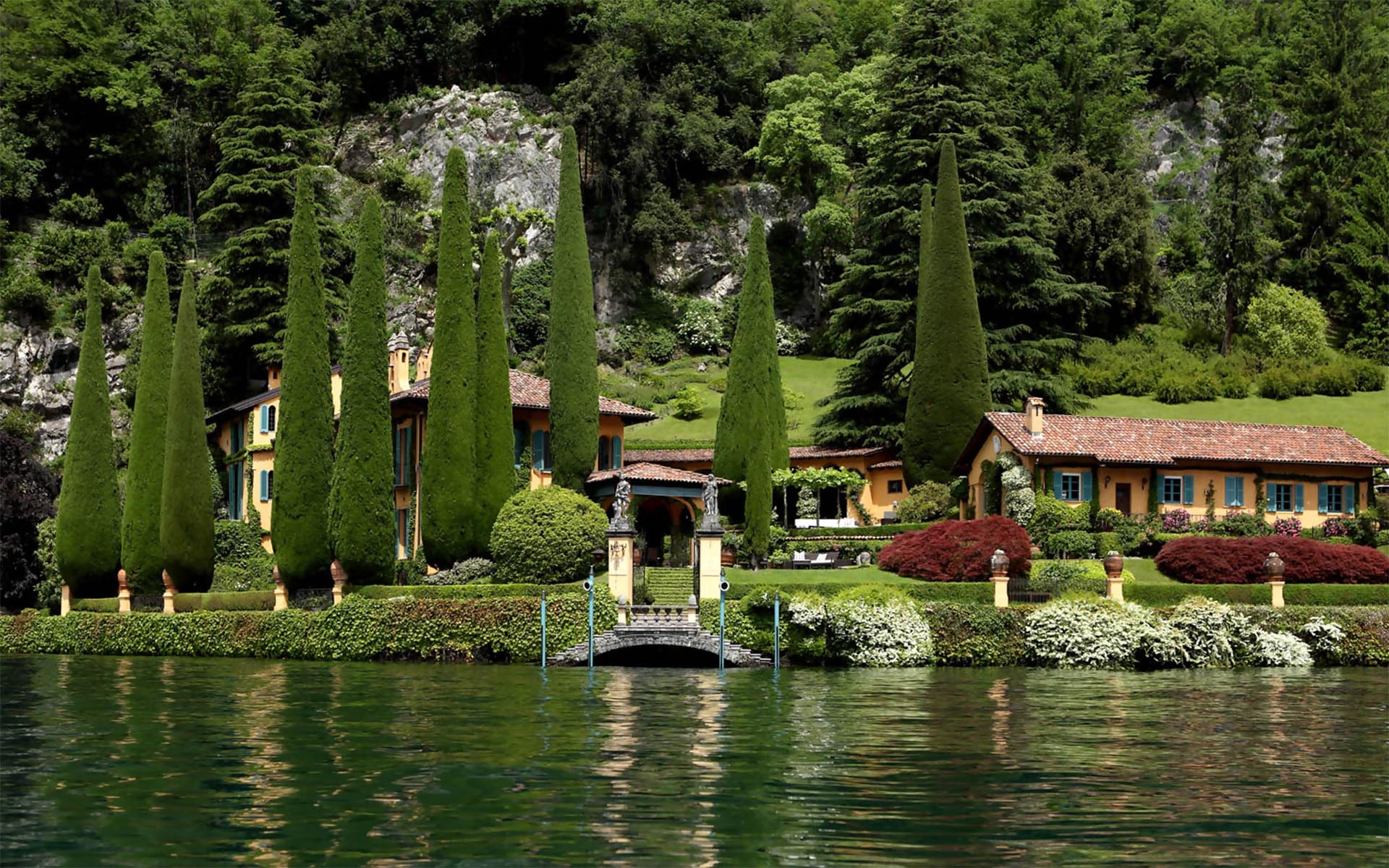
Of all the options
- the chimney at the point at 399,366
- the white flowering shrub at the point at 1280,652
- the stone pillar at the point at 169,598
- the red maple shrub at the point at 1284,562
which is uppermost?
the chimney at the point at 399,366

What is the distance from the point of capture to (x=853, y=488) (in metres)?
62.5

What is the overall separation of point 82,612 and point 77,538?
3.58m

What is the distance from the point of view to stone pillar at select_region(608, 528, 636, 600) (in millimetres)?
39781

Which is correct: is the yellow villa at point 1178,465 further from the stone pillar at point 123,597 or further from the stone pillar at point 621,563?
the stone pillar at point 123,597

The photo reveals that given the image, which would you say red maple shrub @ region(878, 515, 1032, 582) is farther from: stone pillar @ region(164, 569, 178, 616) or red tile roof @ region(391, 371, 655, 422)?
stone pillar @ region(164, 569, 178, 616)

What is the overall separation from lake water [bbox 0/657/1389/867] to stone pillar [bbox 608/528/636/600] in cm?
732

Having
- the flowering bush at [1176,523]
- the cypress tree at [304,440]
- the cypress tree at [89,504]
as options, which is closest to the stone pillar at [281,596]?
the cypress tree at [304,440]

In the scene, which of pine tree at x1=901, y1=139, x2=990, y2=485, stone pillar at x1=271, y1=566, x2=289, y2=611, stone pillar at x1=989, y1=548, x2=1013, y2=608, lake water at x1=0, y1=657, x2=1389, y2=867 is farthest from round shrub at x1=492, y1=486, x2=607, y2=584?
pine tree at x1=901, y1=139, x2=990, y2=485

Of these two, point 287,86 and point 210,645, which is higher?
point 287,86

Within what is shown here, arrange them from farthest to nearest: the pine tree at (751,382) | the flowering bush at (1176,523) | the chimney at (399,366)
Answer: the chimney at (399,366)
the pine tree at (751,382)
the flowering bush at (1176,523)

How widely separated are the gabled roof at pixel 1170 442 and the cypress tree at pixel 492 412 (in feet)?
55.4

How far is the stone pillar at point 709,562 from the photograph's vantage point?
39.4 m

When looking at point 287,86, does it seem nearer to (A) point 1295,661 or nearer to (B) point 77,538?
(B) point 77,538

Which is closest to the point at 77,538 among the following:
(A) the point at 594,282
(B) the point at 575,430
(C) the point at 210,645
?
(C) the point at 210,645
